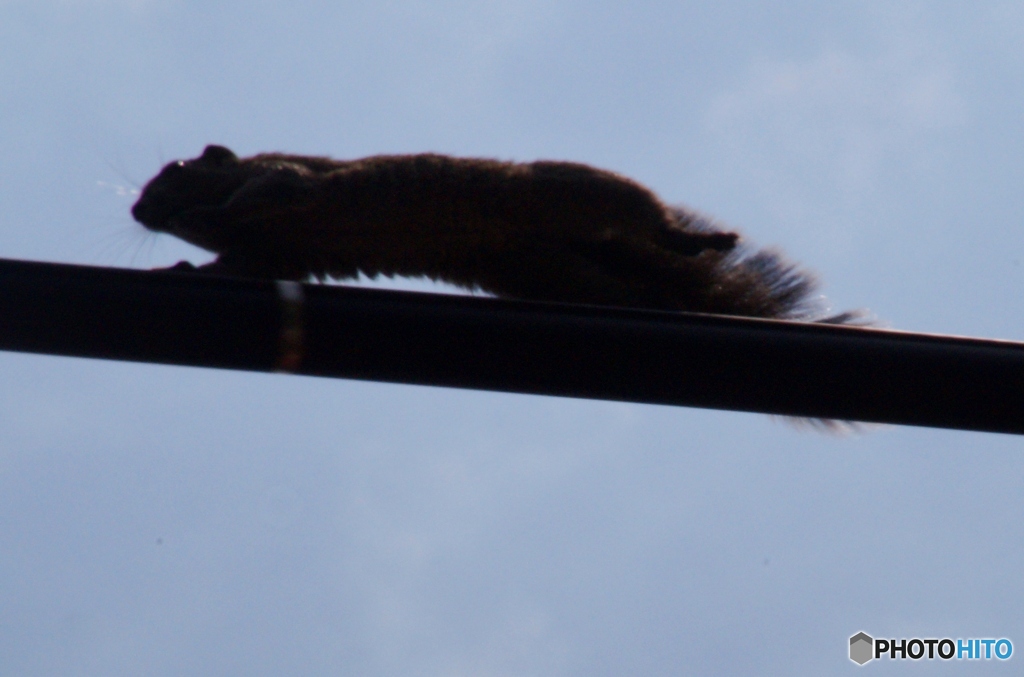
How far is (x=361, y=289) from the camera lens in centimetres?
238

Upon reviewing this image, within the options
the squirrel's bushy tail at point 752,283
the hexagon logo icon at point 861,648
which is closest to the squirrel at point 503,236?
the squirrel's bushy tail at point 752,283

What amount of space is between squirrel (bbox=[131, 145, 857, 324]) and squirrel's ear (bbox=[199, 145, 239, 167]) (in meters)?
0.90

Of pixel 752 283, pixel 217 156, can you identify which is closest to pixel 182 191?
pixel 217 156

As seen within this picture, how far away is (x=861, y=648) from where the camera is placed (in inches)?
182

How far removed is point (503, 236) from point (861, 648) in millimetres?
2297

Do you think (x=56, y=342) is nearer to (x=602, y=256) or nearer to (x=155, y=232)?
(x=602, y=256)

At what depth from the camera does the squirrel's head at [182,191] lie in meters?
5.51

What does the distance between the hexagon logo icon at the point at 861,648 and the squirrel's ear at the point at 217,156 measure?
12.4ft

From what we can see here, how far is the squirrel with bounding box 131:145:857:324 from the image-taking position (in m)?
4.59

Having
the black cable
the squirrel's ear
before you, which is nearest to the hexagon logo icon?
the black cable

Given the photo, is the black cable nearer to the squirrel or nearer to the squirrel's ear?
the squirrel

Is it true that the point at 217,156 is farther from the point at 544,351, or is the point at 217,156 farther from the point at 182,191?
the point at 544,351

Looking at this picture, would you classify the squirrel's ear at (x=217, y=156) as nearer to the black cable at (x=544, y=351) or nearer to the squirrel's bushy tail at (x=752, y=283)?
the squirrel's bushy tail at (x=752, y=283)

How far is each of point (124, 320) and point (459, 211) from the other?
2.54m
